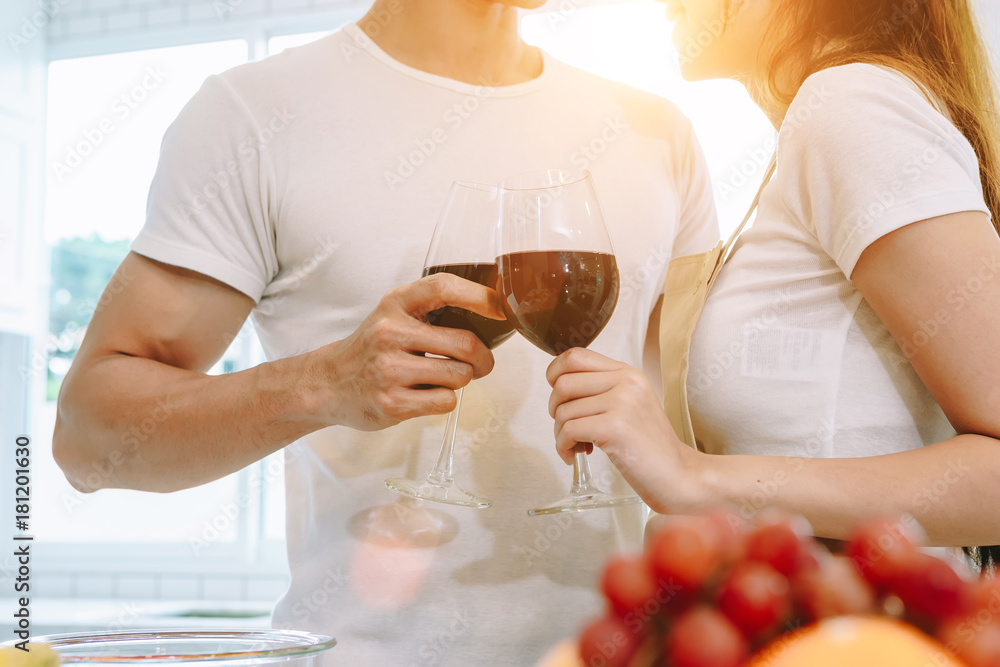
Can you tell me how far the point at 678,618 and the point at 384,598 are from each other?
902 millimetres

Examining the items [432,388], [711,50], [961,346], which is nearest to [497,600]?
[432,388]

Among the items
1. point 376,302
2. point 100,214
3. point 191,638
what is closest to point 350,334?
point 376,302

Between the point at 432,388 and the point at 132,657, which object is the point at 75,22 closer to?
the point at 432,388

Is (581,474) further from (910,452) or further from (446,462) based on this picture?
(910,452)

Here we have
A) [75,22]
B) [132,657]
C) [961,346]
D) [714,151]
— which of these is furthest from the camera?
[75,22]

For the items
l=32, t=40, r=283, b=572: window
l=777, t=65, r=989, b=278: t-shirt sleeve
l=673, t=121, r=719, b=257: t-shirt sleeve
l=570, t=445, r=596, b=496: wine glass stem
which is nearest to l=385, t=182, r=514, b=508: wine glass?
l=570, t=445, r=596, b=496: wine glass stem

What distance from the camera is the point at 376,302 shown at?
119 cm

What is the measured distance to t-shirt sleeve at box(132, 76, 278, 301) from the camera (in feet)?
3.69

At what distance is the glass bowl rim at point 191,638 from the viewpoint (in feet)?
1.32

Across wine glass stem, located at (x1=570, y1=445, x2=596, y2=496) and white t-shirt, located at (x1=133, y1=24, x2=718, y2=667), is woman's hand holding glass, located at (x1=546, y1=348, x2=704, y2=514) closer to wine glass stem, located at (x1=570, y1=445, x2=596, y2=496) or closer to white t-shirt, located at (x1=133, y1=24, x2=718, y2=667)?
wine glass stem, located at (x1=570, y1=445, x2=596, y2=496)

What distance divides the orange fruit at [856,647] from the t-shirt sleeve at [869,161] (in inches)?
23.5

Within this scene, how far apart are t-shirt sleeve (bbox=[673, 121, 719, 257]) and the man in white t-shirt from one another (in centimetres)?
8

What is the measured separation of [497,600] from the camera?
115 cm

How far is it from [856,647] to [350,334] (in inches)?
34.6
